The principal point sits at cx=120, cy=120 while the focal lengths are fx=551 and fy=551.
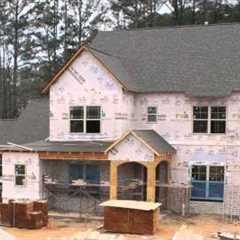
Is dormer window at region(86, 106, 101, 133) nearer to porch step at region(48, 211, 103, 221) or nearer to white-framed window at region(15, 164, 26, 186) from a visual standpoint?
white-framed window at region(15, 164, 26, 186)

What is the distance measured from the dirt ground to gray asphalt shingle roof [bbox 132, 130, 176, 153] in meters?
3.07

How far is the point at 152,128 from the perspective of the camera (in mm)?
Answer: 27203

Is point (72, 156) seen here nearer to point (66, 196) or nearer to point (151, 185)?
point (66, 196)

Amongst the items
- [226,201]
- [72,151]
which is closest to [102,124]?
[72,151]

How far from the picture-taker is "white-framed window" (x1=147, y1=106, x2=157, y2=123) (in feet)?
89.2

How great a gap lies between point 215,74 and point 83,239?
1133cm

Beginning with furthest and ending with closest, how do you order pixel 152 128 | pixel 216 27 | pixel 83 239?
1. pixel 216 27
2. pixel 152 128
3. pixel 83 239

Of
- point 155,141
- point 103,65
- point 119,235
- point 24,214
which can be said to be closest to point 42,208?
point 24,214

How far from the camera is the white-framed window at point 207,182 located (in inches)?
1017

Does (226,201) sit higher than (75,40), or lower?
lower

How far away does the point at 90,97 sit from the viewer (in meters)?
26.9

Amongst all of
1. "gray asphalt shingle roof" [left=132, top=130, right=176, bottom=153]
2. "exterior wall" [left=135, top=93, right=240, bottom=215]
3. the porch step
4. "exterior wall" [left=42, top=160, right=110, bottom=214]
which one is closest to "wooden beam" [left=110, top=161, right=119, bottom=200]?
the porch step

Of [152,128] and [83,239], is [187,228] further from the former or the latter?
[152,128]

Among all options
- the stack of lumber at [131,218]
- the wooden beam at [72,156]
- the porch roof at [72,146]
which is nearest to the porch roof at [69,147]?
the porch roof at [72,146]
